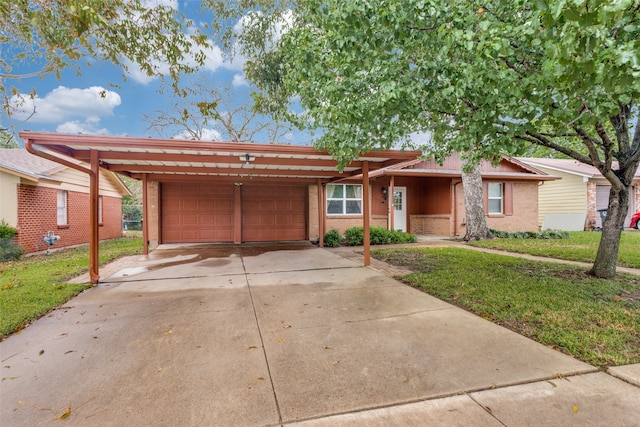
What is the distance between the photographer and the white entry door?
13688 mm

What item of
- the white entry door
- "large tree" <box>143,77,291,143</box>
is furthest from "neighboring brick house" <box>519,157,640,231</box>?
"large tree" <box>143,77,291,143</box>

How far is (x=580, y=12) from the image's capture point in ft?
6.11

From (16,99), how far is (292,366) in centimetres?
822

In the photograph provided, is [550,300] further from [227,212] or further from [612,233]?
[227,212]

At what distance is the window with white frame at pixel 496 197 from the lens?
1374 cm

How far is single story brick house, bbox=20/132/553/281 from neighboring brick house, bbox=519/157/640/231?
2660 mm

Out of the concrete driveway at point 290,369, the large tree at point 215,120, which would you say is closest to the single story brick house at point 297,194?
the concrete driveway at point 290,369

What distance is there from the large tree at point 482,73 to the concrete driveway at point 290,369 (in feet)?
7.71

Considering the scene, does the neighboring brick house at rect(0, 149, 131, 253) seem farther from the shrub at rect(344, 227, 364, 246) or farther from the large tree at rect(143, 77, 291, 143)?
the shrub at rect(344, 227, 364, 246)

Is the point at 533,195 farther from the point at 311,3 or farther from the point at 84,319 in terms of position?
the point at 84,319

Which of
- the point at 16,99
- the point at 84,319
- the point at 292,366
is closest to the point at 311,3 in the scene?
the point at 292,366

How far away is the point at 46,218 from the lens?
1033 centimetres

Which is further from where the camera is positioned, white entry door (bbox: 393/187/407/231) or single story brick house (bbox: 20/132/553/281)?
A: white entry door (bbox: 393/187/407/231)

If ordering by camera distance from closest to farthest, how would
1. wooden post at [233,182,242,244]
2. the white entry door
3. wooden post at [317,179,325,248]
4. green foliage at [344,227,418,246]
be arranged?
wooden post at [317,179,325,248], green foliage at [344,227,418,246], wooden post at [233,182,242,244], the white entry door
